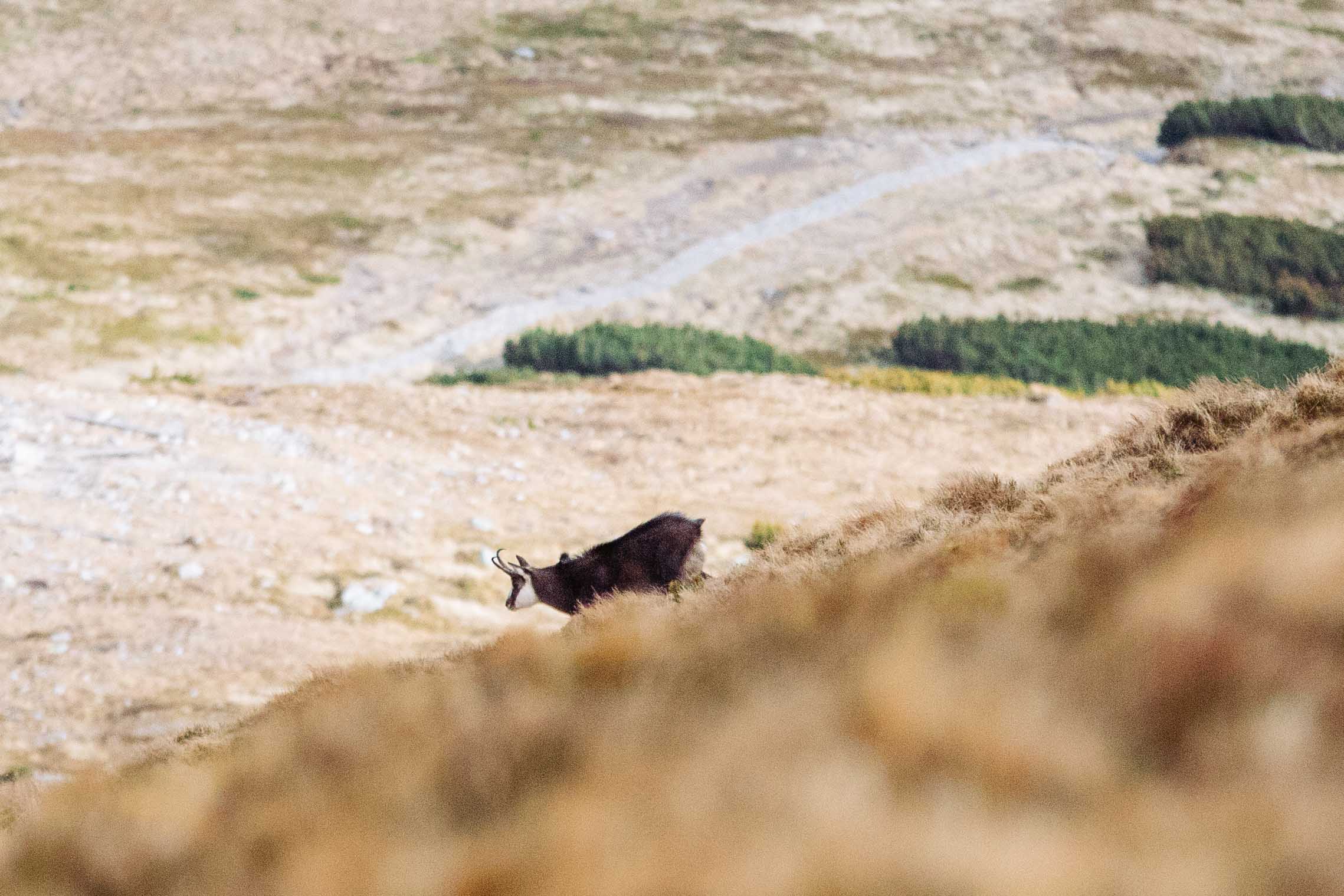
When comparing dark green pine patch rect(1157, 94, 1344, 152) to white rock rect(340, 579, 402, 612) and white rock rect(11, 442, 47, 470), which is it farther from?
white rock rect(11, 442, 47, 470)

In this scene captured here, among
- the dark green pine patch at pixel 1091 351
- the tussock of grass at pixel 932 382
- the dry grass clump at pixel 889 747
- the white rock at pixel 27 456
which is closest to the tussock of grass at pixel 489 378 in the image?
the tussock of grass at pixel 932 382

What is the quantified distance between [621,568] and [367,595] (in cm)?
380

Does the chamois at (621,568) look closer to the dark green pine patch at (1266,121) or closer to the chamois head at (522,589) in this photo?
the chamois head at (522,589)

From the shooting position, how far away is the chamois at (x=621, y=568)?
728cm

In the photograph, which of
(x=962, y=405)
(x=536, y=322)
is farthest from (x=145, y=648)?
(x=536, y=322)

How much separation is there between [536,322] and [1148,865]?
68.9ft

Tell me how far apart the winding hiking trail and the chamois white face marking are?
39.3 ft

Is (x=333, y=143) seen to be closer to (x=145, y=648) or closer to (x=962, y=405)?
(x=962, y=405)

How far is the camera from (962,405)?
54.0 feet

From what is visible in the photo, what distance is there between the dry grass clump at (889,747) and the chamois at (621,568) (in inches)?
106

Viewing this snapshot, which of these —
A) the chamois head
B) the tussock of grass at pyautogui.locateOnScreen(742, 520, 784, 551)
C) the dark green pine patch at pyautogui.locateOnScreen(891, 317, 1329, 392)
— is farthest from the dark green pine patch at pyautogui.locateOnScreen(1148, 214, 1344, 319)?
the chamois head

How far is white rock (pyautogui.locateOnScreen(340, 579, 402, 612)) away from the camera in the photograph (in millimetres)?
10141

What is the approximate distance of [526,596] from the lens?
25.0ft

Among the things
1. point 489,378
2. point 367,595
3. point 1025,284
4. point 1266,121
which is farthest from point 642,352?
point 1266,121
